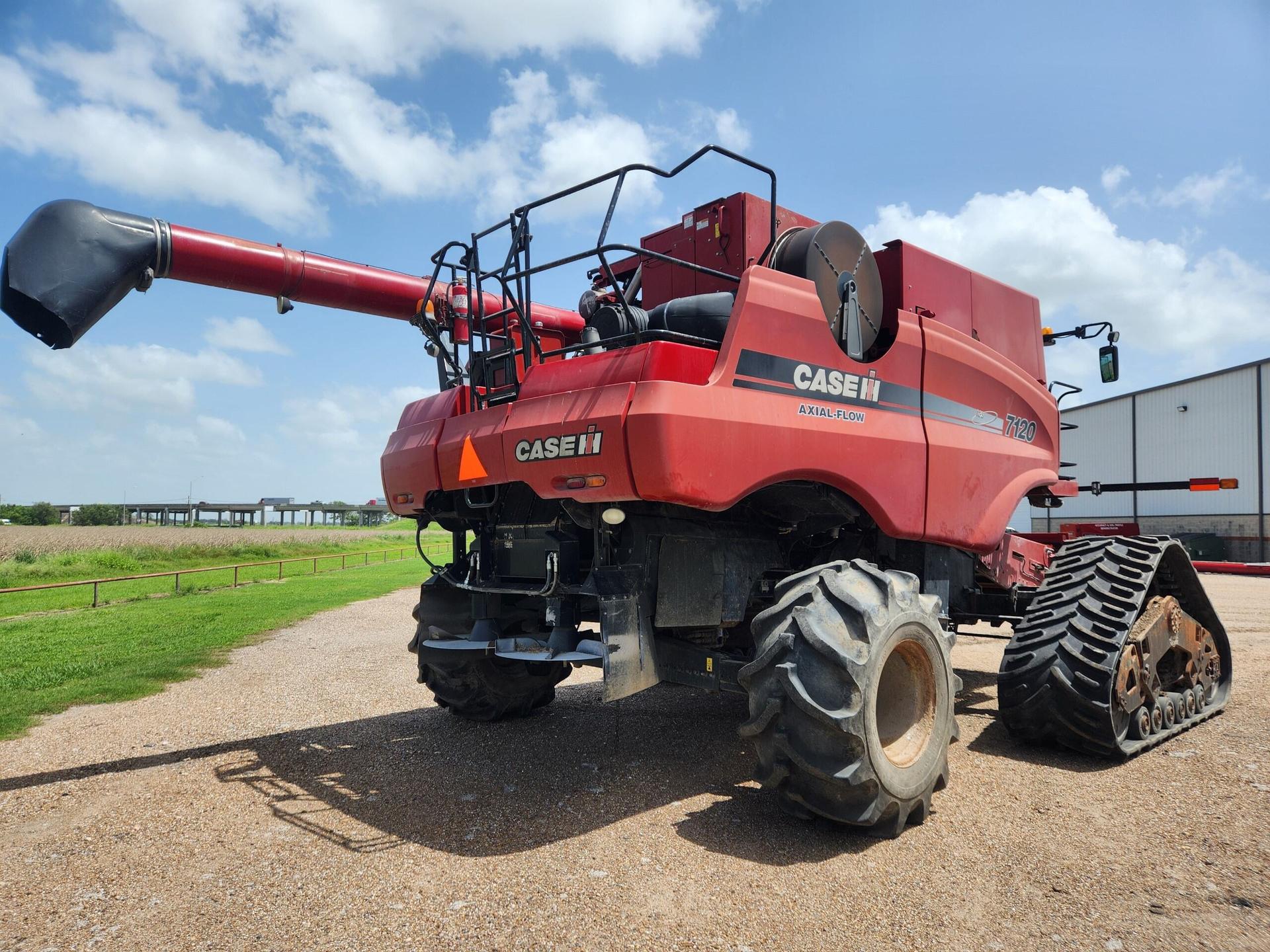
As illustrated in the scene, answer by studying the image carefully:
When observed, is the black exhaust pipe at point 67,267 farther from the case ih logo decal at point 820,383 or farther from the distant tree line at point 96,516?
the distant tree line at point 96,516

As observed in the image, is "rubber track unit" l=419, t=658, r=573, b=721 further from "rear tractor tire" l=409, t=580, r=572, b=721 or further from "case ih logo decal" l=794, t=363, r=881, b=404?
"case ih logo decal" l=794, t=363, r=881, b=404

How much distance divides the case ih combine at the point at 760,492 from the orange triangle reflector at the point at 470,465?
0.06ft

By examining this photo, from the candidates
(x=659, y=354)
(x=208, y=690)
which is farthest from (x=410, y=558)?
(x=659, y=354)

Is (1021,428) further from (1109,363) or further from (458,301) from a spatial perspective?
(458,301)

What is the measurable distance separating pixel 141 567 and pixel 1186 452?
126 feet

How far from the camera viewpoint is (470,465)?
527 cm

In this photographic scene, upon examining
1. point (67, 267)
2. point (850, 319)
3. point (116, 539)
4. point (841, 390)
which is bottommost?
point (116, 539)

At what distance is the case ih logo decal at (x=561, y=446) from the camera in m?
4.30

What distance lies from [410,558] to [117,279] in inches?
1521

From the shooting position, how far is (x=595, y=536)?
485 centimetres

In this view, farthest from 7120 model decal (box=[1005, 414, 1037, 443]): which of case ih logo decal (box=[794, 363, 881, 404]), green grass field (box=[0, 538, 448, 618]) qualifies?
green grass field (box=[0, 538, 448, 618])

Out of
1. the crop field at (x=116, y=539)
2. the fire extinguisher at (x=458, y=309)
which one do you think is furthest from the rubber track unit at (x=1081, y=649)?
the crop field at (x=116, y=539)

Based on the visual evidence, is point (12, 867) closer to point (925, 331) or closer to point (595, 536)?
point (595, 536)

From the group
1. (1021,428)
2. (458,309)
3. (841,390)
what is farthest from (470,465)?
(1021,428)
